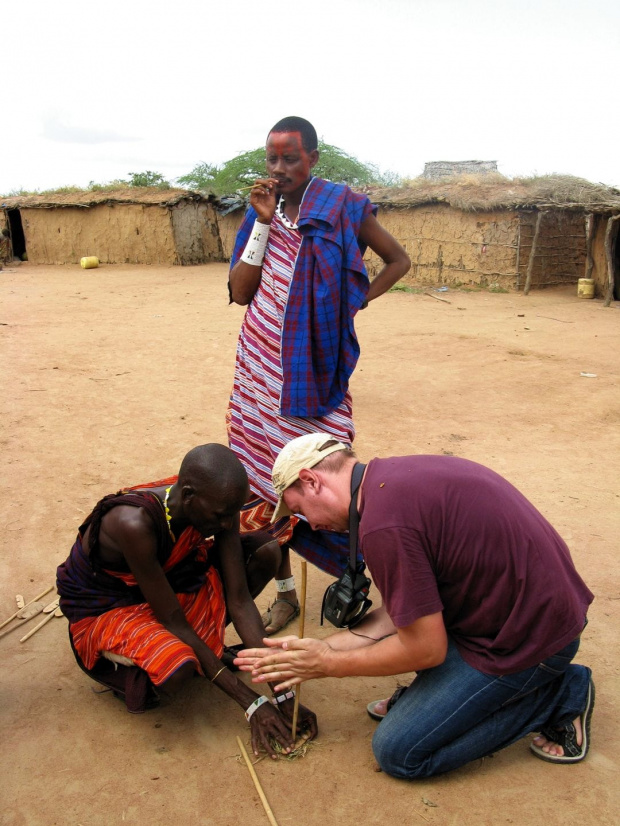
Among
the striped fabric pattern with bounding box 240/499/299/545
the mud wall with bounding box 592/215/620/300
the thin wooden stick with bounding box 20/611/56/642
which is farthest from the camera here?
the mud wall with bounding box 592/215/620/300

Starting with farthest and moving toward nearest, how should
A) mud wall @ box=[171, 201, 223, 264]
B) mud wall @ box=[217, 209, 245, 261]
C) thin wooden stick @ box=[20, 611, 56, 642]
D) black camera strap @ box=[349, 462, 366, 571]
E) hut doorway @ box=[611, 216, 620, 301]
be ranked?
mud wall @ box=[217, 209, 245, 261]
mud wall @ box=[171, 201, 223, 264]
hut doorway @ box=[611, 216, 620, 301]
thin wooden stick @ box=[20, 611, 56, 642]
black camera strap @ box=[349, 462, 366, 571]

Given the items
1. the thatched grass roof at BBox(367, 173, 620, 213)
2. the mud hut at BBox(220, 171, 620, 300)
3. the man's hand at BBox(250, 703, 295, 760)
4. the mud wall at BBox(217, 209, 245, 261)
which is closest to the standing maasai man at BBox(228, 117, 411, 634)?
the man's hand at BBox(250, 703, 295, 760)

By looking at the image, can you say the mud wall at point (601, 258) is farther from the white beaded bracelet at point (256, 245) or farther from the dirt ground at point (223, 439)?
the white beaded bracelet at point (256, 245)

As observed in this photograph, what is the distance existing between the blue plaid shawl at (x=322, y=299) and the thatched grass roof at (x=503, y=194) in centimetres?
1122

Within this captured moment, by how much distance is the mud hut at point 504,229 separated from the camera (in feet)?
46.0

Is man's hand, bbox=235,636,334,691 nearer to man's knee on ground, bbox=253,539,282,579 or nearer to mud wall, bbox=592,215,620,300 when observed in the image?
man's knee on ground, bbox=253,539,282,579

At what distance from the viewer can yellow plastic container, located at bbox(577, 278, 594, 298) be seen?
13938mm

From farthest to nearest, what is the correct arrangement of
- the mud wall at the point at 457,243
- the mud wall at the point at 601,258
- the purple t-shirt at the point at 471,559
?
1. the mud wall at the point at 457,243
2. the mud wall at the point at 601,258
3. the purple t-shirt at the point at 471,559

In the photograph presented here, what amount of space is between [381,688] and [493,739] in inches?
23.8

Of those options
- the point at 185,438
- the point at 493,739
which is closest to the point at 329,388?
the point at 493,739

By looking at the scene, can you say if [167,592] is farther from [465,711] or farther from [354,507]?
[465,711]

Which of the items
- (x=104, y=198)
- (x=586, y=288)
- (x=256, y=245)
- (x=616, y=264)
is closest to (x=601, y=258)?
(x=616, y=264)

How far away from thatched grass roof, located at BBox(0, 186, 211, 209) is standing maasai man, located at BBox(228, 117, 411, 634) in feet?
52.6

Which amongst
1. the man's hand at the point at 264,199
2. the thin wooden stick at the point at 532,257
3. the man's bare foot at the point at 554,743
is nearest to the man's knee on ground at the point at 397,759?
the man's bare foot at the point at 554,743
